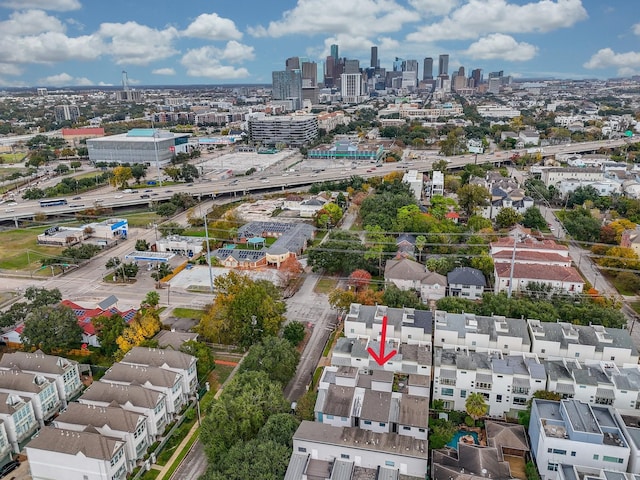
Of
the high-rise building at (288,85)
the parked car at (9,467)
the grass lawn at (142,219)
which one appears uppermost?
the high-rise building at (288,85)

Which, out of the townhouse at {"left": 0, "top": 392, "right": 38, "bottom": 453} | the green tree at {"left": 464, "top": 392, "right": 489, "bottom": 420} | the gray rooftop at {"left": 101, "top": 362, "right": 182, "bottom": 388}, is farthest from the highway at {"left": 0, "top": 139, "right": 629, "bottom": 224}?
the green tree at {"left": 464, "top": 392, "right": 489, "bottom": 420}

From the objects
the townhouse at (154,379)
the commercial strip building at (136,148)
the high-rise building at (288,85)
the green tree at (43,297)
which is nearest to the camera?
the townhouse at (154,379)

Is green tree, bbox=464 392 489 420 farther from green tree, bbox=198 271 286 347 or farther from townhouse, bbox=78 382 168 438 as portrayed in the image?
townhouse, bbox=78 382 168 438

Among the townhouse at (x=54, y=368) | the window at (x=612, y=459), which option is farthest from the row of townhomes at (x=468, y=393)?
the townhouse at (x=54, y=368)

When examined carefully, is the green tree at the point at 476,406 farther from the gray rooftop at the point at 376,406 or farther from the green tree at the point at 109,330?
the green tree at the point at 109,330

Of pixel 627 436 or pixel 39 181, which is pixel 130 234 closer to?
pixel 39 181

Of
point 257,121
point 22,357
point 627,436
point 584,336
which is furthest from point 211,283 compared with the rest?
point 257,121

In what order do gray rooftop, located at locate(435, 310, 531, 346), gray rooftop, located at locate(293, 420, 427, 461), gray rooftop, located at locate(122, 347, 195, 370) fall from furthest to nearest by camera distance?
gray rooftop, located at locate(435, 310, 531, 346) < gray rooftop, located at locate(122, 347, 195, 370) < gray rooftop, located at locate(293, 420, 427, 461)
